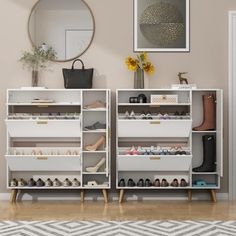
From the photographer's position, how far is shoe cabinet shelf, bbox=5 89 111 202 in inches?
197

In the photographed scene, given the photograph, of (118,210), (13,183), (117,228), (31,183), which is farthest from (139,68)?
(117,228)

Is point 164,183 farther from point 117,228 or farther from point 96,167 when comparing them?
point 117,228

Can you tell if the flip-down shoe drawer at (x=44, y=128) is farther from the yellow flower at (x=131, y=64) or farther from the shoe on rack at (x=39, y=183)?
the yellow flower at (x=131, y=64)

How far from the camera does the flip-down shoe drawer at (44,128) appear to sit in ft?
16.4

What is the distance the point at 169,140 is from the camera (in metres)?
5.22

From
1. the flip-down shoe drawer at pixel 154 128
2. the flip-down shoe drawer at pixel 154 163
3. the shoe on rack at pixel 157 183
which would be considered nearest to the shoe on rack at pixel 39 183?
the flip-down shoe drawer at pixel 154 163

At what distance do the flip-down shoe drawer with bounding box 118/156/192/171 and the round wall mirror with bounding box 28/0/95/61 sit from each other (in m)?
1.20

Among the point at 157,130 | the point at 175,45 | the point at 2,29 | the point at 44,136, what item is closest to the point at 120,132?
the point at 157,130

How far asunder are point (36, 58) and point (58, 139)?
84cm

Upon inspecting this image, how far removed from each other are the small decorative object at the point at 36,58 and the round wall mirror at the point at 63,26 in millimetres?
45

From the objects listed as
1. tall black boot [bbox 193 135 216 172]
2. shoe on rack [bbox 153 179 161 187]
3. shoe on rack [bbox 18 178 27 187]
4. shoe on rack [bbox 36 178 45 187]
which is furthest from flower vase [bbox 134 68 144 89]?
shoe on rack [bbox 18 178 27 187]

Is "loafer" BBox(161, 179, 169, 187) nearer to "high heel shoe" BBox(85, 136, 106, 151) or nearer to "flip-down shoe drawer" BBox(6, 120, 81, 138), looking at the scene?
"high heel shoe" BBox(85, 136, 106, 151)

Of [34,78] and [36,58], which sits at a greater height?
[36,58]

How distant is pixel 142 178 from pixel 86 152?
25.1 inches
